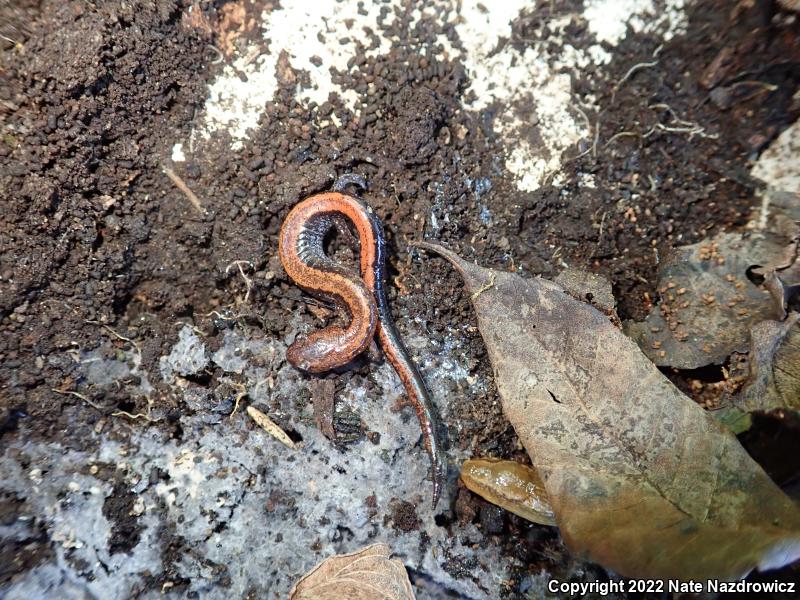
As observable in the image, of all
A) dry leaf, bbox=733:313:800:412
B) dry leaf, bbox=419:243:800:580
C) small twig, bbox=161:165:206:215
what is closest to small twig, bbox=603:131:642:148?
dry leaf, bbox=419:243:800:580

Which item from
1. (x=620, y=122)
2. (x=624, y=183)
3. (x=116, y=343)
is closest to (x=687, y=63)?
(x=620, y=122)

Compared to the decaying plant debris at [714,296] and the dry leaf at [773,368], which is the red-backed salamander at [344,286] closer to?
the decaying plant debris at [714,296]

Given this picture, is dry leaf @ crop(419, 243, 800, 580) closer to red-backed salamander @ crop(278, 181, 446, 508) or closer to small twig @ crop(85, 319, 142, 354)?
red-backed salamander @ crop(278, 181, 446, 508)

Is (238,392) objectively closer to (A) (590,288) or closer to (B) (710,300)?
(A) (590,288)

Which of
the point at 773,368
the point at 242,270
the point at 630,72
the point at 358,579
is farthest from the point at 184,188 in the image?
the point at 773,368

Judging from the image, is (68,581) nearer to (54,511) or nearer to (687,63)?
(54,511)

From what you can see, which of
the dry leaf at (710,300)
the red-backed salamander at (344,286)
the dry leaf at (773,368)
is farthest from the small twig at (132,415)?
the dry leaf at (773,368)
